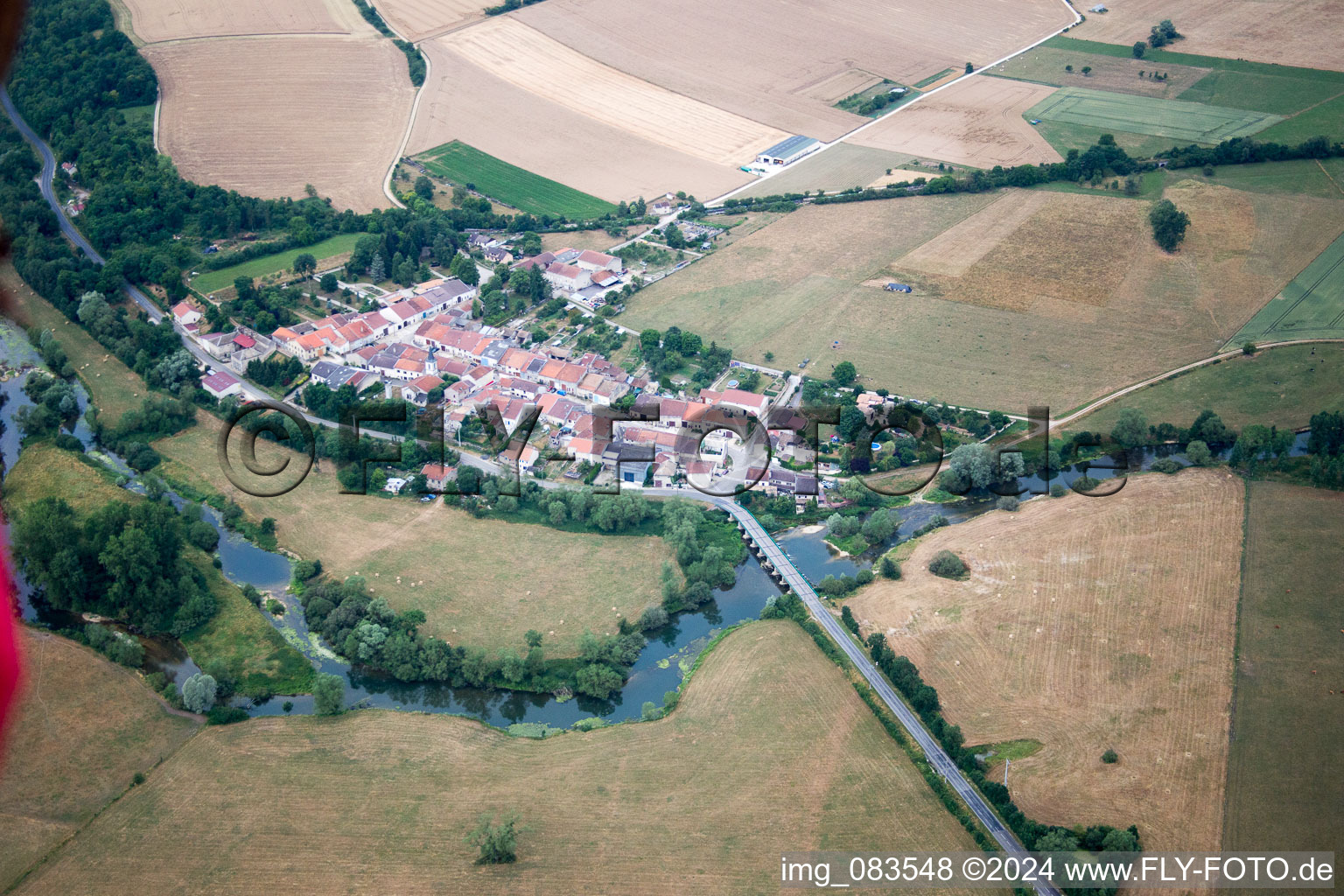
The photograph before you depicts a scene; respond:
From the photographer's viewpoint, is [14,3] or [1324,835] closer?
[14,3]

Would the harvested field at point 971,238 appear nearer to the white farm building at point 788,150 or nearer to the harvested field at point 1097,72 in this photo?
the white farm building at point 788,150

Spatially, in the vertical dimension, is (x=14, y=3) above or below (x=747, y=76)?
above

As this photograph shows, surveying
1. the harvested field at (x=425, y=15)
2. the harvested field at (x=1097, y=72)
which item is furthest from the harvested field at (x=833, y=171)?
the harvested field at (x=425, y=15)

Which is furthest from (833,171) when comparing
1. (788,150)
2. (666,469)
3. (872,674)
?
(872,674)

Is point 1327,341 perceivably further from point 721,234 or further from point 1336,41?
point 1336,41

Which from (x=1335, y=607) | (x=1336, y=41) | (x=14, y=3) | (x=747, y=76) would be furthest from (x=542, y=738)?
(x=1336, y=41)

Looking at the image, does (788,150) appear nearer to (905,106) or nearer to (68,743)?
(905,106)

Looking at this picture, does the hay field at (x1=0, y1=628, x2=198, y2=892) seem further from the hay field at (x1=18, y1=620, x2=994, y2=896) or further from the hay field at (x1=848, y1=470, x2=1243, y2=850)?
the hay field at (x1=848, y1=470, x2=1243, y2=850)
